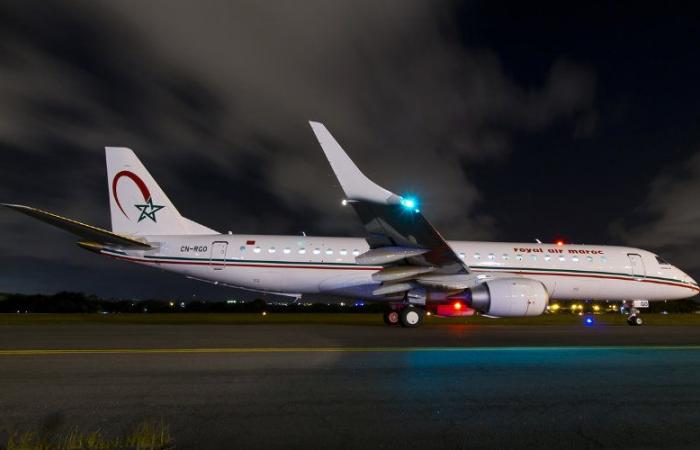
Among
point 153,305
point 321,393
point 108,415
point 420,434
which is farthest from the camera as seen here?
point 153,305

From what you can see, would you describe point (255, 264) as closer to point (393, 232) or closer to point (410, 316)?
point (393, 232)

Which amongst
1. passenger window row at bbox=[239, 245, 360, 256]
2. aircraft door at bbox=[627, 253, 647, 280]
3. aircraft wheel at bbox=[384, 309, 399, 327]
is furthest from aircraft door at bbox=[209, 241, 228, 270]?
aircraft door at bbox=[627, 253, 647, 280]

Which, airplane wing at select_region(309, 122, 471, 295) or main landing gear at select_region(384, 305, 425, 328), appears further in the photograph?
main landing gear at select_region(384, 305, 425, 328)

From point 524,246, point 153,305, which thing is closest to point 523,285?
point 524,246

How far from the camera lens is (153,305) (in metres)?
42.4

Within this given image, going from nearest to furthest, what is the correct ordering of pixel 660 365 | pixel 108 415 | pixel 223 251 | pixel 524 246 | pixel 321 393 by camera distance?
pixel 108 415 < pixel 321 393 < pixel 660 365 < pixel 223 251 < pixel 524 246

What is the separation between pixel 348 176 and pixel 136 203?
10.1 metres

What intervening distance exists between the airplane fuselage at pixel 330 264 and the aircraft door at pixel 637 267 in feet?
0.48

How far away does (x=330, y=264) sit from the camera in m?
17.7

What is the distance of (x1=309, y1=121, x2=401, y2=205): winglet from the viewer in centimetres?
1244

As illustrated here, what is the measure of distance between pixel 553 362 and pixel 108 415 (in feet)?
21.7

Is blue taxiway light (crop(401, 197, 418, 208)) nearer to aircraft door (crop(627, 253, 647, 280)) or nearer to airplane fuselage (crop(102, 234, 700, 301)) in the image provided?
airplane fuselage (crop(102, 234, 700, 301))

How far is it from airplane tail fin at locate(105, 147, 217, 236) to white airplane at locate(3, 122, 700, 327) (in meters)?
0.04

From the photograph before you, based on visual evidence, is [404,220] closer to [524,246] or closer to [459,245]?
[459,245]
